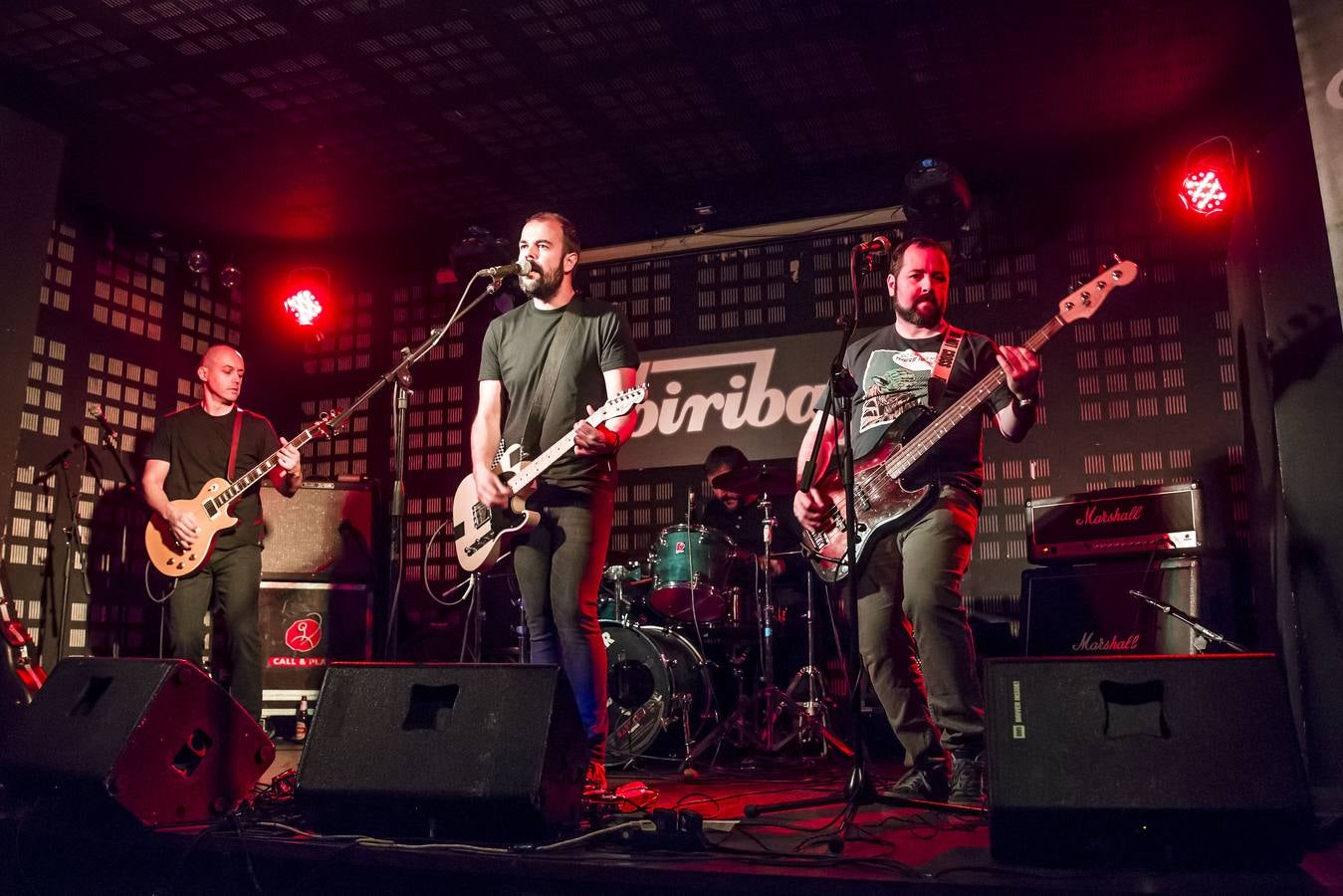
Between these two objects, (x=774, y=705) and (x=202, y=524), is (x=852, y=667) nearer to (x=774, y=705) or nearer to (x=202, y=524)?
(x=774, y=705)

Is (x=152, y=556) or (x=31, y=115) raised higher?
(x=31, y=115)

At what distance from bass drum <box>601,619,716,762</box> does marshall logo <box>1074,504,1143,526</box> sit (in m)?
2.31

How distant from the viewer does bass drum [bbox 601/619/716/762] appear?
6184 millimetres

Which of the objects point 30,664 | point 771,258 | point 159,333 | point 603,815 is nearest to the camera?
point 603,815

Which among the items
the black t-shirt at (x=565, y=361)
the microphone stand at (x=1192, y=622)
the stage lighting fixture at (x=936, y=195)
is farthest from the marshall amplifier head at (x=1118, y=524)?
the black t-shirt at (x=565, y=361)

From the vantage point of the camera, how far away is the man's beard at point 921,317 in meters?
4.35

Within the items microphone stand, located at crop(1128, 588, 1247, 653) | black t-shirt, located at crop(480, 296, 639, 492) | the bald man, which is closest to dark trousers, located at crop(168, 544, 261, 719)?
the bald man

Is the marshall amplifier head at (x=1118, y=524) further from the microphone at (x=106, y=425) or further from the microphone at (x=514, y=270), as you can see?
the microphone at (x=106, y=425)

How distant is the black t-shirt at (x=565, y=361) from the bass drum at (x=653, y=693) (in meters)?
2.17

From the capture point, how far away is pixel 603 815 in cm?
354

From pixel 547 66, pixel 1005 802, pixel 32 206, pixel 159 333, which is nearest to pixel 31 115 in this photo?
pixel 32 206

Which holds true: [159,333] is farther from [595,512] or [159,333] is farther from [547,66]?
[595,512]

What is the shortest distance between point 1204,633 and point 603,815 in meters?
3.10

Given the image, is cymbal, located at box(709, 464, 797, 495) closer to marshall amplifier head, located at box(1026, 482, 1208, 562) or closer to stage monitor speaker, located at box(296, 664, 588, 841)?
marshall amplifier head, located at box(1026, 482, 1208, 562)
